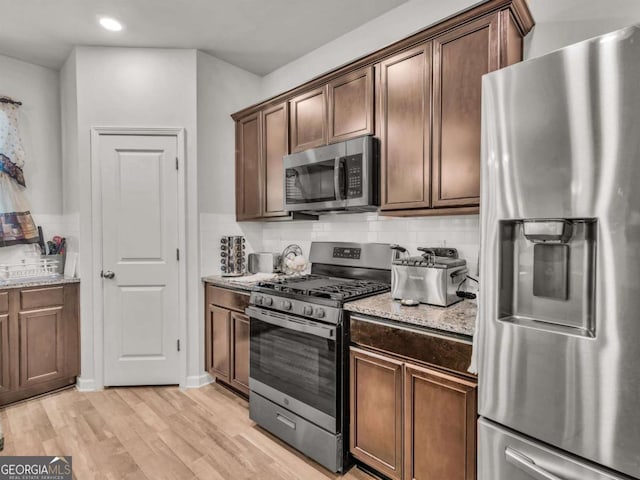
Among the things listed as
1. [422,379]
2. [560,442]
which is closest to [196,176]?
[422,379]

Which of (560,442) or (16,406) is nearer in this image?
(560,442)

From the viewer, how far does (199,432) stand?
238 centimetres

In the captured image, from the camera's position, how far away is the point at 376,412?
1834mm

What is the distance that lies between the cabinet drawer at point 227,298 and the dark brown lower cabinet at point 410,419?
3.55 ft

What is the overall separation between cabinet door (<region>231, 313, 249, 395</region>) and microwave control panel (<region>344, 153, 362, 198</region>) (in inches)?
47.6

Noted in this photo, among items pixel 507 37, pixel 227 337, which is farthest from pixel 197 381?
pixel 507 37

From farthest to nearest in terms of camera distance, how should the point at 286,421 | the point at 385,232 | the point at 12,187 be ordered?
the point at 12,187
the point at 385,232
the point at 286,421

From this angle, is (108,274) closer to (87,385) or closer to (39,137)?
(87,385)

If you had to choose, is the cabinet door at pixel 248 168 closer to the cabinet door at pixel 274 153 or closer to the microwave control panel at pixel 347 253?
the cabinet door at pixel 274 153

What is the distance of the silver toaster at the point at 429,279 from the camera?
71.9 inches

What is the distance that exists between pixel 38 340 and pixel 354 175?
283 centimetres

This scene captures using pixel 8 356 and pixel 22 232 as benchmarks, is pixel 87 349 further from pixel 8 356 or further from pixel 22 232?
pixel 22 232

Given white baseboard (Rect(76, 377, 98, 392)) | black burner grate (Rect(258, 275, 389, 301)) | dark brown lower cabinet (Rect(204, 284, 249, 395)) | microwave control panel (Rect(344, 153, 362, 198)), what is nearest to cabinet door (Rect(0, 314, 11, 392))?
white baseboard (Rect(76, 377, 98, 392))

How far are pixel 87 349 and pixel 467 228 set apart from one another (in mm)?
3157
